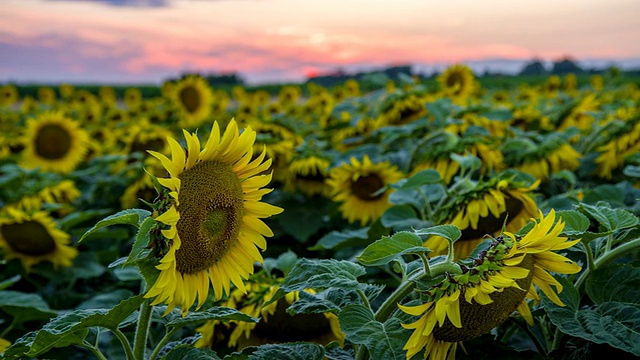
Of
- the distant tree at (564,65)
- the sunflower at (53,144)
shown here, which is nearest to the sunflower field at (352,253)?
the sunflower at (53,144)

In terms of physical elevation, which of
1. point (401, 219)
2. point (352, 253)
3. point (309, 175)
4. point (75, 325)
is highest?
point (75, 325)

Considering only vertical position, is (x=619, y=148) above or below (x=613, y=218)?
below

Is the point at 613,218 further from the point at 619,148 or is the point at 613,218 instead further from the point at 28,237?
the point at 28,237

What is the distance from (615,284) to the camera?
→ 4.69 ft

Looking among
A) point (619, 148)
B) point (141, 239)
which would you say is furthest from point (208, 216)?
point (619, 148)

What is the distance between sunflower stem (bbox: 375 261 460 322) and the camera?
1159 mm

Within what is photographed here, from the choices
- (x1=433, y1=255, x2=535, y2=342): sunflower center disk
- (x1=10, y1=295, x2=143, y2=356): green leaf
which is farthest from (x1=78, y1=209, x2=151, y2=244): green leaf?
(x1=433, y1=255, x2=535, y2=342): sunflower center disk

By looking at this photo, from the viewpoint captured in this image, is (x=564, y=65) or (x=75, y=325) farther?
(x=564, y=65)

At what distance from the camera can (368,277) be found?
7.68 ft

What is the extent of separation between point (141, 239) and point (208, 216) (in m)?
0.16

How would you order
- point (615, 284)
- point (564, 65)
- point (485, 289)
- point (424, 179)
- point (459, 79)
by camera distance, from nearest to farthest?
point (485, 289)
point (615, 284)
point (424, 179)
point (459, 79)
point (564, 65)

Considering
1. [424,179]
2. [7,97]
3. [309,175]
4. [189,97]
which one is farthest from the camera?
[7,97]

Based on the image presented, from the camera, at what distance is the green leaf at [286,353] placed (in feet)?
4.30

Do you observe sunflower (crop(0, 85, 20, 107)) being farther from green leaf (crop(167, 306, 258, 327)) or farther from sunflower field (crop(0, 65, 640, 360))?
green leaf (crop(167, 306, 258, 327))
